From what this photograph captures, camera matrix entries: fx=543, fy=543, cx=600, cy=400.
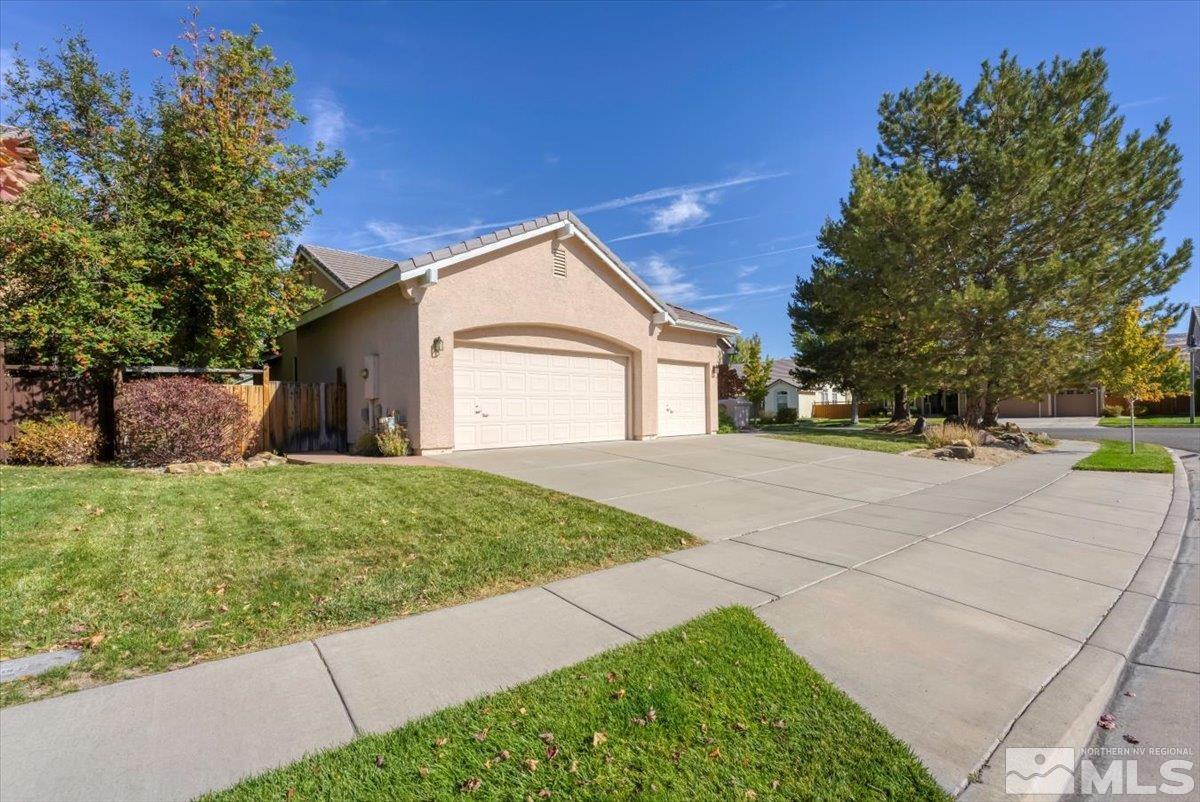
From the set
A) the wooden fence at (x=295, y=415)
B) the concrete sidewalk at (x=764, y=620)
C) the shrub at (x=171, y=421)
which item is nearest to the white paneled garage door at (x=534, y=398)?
the wooden fence at (x=295, y=415)

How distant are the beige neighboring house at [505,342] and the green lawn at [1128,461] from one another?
1004cm

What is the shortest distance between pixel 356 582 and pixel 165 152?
12972 mm

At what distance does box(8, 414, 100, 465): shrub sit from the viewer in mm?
10008

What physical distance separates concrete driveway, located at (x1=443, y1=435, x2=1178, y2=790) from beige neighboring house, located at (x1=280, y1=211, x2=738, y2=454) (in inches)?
85.0

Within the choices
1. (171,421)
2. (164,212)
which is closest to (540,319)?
(171,421)

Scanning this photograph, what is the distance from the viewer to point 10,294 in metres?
10.3

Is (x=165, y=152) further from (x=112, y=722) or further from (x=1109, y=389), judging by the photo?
(x=1109, y=389)

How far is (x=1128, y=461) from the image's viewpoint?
42.3 feet

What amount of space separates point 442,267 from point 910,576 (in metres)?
9.61

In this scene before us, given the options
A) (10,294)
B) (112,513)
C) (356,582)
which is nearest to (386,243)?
(10,294)

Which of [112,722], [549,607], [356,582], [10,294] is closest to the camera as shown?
[112,722]

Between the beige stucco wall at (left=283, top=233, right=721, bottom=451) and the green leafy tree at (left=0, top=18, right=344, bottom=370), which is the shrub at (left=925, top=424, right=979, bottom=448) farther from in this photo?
the green leafy tree at (left=0, top=18, right=344, bottom=370)

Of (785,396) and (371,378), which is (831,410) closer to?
(785,396)

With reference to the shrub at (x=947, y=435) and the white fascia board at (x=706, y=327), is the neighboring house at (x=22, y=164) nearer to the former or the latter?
the white fascia board at (x=706, y=327)
